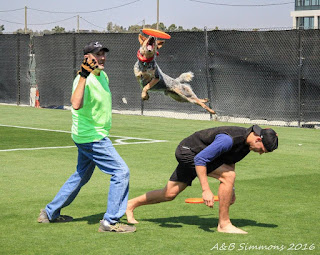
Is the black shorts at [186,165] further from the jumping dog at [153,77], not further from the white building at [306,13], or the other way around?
the white building at [306,13]

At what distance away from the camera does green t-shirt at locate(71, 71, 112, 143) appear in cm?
766

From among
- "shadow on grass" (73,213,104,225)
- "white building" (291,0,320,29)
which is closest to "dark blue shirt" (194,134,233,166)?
"shadow on grass" (73,213,104,225)

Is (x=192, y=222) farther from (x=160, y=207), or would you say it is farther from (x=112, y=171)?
(x=112, y=171)

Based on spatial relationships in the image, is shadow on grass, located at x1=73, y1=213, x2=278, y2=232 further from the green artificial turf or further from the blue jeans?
the blue jeans

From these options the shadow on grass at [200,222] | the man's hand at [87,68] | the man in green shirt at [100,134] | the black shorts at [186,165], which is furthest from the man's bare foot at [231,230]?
the man's hand at [87,68]

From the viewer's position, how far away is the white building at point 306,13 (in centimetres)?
8786

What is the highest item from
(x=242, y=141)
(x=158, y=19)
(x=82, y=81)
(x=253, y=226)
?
(x=158, y=19)

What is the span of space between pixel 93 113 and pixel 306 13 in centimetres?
8460

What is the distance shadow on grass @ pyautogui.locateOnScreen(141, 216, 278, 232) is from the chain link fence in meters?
11.7

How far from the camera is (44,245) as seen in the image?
7203 mm

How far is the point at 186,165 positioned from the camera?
790 centimetres

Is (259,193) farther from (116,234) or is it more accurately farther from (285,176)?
(116,234)

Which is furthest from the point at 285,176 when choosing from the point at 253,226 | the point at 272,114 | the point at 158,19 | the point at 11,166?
the point at 158,19

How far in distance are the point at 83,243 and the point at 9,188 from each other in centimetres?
345
